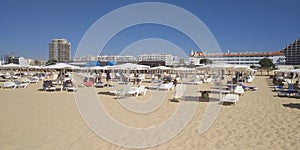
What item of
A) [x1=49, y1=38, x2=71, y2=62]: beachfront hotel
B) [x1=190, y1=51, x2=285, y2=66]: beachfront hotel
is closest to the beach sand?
[x1=190, y1=51, x2=285, y2=66]: beachfront hotel

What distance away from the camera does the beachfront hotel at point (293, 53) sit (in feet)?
314

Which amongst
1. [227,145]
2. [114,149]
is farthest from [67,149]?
[227,145]

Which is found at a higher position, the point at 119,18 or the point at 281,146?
the point at 119,18

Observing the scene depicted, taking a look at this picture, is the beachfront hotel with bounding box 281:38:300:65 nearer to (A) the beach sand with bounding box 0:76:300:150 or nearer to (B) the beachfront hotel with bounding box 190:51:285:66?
(B) the beachfront hotel with bounding box 190:51:285:66

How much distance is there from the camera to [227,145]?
4.08 metres

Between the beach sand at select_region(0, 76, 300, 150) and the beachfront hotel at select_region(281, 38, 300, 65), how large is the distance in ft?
338

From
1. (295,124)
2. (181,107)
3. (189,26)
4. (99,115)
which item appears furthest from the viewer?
(189,26)

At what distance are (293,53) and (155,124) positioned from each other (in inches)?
4324

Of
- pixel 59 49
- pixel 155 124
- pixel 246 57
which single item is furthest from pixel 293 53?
pixel 155 124

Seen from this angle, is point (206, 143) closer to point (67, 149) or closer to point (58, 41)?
point (67, 149)

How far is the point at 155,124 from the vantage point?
555cm

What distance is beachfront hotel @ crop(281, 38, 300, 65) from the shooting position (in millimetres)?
95700

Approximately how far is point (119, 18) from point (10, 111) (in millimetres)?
4210

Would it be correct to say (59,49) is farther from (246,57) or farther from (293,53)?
(293,53)
